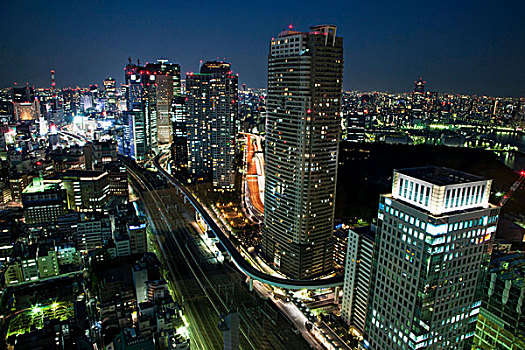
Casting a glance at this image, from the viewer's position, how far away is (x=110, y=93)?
351 ft

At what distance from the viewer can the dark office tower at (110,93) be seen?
105 metres

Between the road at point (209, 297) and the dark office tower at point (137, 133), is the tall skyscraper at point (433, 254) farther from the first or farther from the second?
the dark office tower at point (137, 133)

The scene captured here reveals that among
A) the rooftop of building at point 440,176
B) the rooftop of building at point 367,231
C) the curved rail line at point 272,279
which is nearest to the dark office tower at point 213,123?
the curved rail line at point 272,279

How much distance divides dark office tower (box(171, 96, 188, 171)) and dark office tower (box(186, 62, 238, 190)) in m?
4.86

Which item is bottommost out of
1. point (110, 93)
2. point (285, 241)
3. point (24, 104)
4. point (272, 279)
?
point (272, 279)

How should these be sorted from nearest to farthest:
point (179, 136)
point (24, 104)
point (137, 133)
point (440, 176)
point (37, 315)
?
1. point (440, 176)
2. point (37, 315)
3. point (137, 133)
4. point (179, 136)
5. point (24, 104)

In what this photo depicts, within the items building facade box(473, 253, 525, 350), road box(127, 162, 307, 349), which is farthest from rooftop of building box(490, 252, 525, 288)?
road box(127, 162, 307, 349)

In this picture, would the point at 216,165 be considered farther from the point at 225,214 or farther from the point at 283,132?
the point at 283,132

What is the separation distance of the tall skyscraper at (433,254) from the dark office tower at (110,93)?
107 meters

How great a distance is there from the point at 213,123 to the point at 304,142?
28496 mm

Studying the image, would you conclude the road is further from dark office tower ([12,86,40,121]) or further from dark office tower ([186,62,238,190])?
dark office tower ([12,86,40,121])

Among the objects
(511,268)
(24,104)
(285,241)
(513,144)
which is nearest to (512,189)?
(513,144)

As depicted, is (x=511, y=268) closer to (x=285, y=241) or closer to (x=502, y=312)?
(x=502, y=312)

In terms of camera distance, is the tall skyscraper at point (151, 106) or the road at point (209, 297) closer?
the road at point (209, 297)
